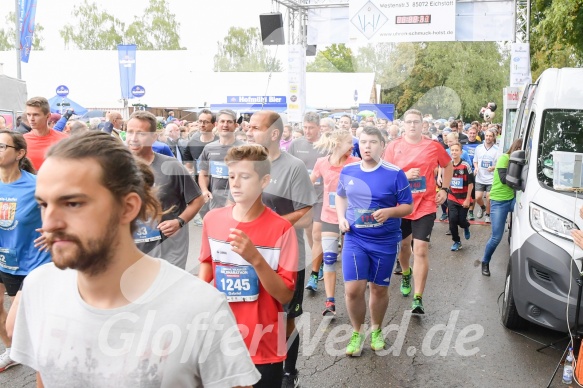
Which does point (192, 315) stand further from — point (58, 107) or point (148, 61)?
point (148, 61)

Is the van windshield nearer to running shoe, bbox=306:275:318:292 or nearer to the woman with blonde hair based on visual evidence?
the woman with blonde hair

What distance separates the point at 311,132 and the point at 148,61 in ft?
71.4

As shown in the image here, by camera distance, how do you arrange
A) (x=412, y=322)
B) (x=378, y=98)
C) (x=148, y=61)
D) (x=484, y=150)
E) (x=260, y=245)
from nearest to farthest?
(x=260, y=245) < (x=412, y=322) < (x=484, y=150) < (x=148, y=61) < (x=378, y=98)

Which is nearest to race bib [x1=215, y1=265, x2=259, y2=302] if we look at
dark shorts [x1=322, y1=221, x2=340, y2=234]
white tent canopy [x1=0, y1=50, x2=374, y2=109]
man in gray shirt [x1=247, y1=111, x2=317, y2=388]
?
man in gray shirt [x1=247, y1=111, x2=317, y2=388]

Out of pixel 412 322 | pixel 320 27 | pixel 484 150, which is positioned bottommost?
pixel 412 322

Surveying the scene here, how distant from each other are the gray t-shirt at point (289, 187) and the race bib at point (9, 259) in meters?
1.76

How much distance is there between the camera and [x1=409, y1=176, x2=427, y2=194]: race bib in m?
6.87

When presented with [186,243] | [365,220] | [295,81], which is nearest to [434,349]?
[365,220]

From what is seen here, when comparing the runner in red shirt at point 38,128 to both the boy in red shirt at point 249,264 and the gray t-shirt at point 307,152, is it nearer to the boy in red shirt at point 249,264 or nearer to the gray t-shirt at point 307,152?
the gray t-shirt at point 307,152

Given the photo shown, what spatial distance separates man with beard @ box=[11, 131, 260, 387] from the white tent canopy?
25692 millimetres

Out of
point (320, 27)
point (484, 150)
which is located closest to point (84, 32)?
point (320, 27)

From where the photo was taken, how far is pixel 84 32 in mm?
40625

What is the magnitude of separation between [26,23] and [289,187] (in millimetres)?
15600

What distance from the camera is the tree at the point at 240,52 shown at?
108ft
